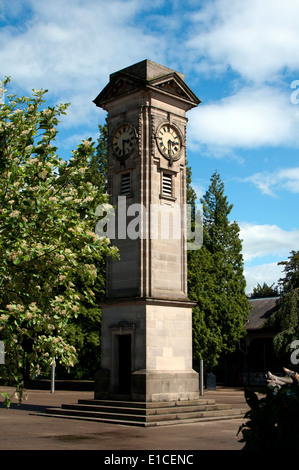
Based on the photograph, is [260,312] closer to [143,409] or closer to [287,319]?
[287,319]

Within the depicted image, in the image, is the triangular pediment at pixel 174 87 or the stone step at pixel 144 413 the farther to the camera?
the triangular pediment at pixel 174 87

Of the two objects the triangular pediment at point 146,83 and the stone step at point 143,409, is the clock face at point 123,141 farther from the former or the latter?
the stone step at point 143,409

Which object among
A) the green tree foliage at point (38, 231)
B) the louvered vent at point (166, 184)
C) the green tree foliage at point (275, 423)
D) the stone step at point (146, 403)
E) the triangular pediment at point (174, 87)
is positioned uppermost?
the triangular pediment at point (174, 87)

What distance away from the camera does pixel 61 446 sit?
15.4 metres

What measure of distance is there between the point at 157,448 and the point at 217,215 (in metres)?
43.5

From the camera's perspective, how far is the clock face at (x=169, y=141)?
83.4 ft

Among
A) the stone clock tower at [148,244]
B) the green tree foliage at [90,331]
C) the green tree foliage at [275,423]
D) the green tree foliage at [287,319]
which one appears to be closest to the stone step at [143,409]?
the stone clock tower at [148,244]

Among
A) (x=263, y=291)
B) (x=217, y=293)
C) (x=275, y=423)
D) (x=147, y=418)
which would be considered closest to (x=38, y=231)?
Answer: (x=275, y=423)

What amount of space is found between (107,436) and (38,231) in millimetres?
8188

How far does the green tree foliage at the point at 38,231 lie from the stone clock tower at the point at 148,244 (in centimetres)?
1072

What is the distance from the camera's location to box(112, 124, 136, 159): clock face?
25.4m

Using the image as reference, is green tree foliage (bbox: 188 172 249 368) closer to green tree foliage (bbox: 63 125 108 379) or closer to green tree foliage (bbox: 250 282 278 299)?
green tree foliage (bbox: 63 125 108 379)

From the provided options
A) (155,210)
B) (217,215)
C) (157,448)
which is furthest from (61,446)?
(217,215)

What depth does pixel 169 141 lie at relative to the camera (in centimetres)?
2586
